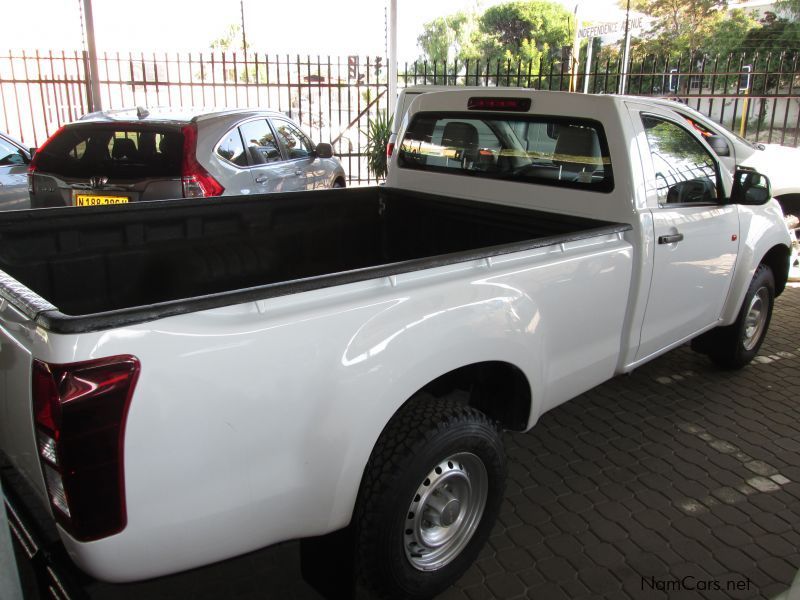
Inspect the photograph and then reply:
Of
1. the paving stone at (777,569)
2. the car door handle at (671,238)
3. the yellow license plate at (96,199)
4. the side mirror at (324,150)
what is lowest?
the paving stone at (777,569)

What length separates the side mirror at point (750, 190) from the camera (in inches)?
147

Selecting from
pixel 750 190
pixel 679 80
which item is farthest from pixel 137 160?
pixel 679 80

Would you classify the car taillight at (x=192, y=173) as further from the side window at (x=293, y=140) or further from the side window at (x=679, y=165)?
the side window at (x=679, y=165)

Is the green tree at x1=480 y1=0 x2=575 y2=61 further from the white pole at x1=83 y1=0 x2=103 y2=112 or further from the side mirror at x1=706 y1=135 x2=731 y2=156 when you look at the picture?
the side mirror at x1=706 y1=135 x2=731 y2=156

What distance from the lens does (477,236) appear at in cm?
372

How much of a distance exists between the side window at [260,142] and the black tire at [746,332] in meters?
4.50

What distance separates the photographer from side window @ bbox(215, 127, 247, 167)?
604cm

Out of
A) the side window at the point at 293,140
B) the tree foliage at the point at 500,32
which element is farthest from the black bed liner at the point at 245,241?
the tree foliage at the point at 500,32

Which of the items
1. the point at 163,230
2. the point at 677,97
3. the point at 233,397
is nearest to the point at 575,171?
the point at 163,230

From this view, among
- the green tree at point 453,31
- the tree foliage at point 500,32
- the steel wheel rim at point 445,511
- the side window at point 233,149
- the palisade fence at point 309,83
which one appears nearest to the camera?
the steel wheel rim at point 445,511

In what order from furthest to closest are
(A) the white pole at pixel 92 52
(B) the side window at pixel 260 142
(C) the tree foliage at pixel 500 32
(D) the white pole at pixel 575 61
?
(C) the tree foliage at pixel 500 32
(D) the white pole at pixel 575 61
(A) the white pole at pixel 92 52
(B) the side window at pixel 260 142

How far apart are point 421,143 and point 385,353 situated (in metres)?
2.50

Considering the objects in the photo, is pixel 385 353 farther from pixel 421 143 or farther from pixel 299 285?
pixel 421 143

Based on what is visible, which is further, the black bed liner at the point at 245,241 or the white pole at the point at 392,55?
the white pole at the point at 392,55
